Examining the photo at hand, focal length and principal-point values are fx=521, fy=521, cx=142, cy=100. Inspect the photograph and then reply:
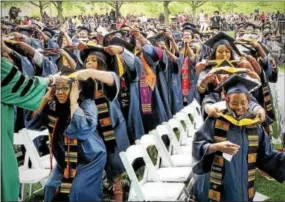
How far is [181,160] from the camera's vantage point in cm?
393

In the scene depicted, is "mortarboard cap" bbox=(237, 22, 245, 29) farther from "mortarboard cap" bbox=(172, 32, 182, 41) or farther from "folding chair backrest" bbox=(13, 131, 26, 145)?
"folding chair backrest" bbox=(13, 131, 26, 145)

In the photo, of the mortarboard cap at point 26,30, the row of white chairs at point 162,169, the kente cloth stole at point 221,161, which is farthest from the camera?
the mortarboard cap at point 26,30

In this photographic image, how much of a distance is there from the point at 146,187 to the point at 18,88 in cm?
116

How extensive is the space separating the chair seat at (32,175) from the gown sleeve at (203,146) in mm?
1145

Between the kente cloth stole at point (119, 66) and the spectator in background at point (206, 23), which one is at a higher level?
the spectator in background at point (206, 23)

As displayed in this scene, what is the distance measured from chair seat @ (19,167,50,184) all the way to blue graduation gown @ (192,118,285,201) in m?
1.14

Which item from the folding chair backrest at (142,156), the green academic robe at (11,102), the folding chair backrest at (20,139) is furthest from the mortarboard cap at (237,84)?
the folding chair backrest at (20,139)

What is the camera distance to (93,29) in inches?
224

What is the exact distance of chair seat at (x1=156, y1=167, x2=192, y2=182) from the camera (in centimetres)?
350

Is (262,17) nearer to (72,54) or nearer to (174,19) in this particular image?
(174,19)

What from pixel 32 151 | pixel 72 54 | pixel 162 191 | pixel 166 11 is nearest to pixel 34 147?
pixel 32 151

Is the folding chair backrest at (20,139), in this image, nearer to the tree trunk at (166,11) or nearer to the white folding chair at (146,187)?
the white folding chair at (146,187)

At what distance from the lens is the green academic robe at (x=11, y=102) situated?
2.63 metres

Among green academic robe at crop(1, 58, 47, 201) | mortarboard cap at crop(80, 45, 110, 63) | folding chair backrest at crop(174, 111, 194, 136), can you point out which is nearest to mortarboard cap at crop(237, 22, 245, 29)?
folding chair backrest at crop(174, 111, 194, 136)
